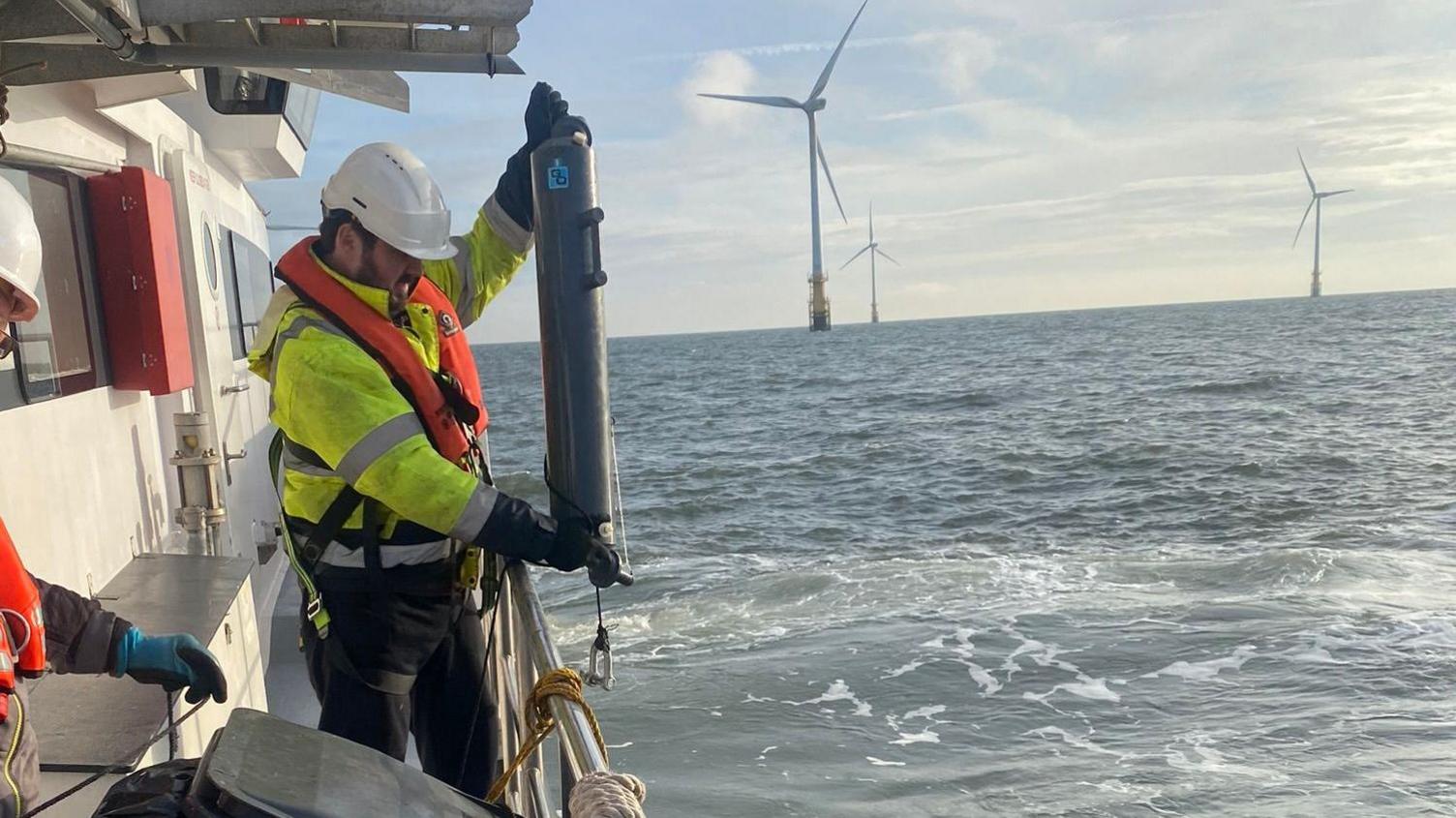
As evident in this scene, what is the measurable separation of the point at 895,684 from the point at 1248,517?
840 cm

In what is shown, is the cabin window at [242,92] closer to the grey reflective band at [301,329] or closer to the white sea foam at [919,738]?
the grey reflective band at [301,329]

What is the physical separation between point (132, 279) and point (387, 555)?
2.27 metres

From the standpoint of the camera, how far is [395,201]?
8.15 feet

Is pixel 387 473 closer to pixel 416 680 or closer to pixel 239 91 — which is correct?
pixel 416 680

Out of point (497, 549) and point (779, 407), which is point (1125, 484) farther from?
point (779, 407)

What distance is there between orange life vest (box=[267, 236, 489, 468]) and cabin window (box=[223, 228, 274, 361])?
149 inches

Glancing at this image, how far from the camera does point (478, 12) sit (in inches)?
96.9

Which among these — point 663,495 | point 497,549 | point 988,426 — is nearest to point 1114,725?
point 497,549

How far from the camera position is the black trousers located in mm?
2568

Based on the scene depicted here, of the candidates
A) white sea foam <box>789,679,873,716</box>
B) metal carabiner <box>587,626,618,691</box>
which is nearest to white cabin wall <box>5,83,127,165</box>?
metal carabiner <box>587,626,618,691</box>

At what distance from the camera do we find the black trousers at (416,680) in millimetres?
2568

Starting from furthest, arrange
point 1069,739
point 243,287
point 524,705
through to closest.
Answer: point 1069,739 → point 243,287 → point 524,705

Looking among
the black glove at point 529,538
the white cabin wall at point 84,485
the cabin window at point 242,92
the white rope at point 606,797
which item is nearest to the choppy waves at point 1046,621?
the white cabin wall at point 84,485

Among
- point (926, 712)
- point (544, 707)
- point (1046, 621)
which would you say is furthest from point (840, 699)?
point (544, 707)
